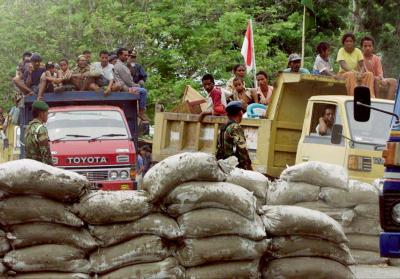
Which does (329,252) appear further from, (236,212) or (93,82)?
(93,82)

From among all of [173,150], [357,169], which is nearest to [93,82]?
[173,150]

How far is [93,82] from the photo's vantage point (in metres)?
19.9

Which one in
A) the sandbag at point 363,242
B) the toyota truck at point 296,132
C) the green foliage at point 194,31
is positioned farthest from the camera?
the green foliage at point 194,31

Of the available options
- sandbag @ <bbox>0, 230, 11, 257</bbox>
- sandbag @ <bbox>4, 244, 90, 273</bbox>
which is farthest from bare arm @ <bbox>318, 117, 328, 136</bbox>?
sandbag @ <bbox>0, 230, 11, 257</bbox>

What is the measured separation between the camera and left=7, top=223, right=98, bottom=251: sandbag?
8.39 meters

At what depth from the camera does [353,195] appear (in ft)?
38.2

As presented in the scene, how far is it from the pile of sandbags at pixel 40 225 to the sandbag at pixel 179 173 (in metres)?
0.58

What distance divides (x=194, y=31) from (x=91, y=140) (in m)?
13.3

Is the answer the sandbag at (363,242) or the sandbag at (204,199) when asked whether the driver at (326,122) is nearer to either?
the sandbag at (363,242)

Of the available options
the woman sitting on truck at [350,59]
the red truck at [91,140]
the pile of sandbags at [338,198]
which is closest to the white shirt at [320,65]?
the woman sitting on truck at [350,59]

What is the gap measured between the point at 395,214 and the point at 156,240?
1854 millimetres

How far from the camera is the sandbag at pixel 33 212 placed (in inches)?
332

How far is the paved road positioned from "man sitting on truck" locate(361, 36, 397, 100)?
4.71 meters

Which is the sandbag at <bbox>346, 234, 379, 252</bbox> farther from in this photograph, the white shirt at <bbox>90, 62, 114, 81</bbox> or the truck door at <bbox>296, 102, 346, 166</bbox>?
the white shirt at <bbox>90, 62, 114, 81</bbox>
